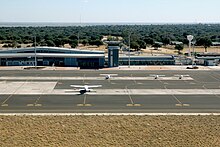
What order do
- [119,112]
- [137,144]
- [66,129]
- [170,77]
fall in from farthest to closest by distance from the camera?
[170,77] < [119,112] < [66,129] < [137,144]

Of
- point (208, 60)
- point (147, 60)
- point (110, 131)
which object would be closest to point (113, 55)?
point (147, 60)

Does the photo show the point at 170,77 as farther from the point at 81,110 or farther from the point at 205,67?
the point at 81,110

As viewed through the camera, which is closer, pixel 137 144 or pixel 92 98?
pixel 137 144

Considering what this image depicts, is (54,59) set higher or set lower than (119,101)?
higher

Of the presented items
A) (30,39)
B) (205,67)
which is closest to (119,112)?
(205,67)

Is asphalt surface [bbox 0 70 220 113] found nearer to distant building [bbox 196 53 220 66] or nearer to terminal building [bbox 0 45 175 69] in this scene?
terminal building [bbox 0 45 175 69]

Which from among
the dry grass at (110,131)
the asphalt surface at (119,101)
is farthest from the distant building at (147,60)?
the dry grass at (110,131)

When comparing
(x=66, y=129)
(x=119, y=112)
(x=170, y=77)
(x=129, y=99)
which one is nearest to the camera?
(x=66, y=129)

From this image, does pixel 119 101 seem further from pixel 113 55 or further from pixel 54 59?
pixel 54 59
